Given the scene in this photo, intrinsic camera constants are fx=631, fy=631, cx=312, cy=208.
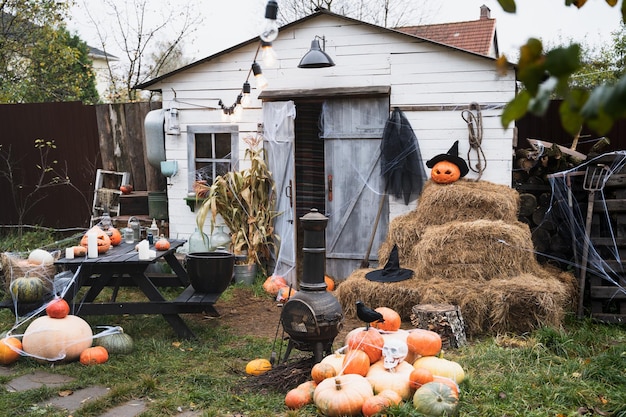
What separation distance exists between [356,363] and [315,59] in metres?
4.23

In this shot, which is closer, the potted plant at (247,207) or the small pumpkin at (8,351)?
the small pumpkin at (8,351)

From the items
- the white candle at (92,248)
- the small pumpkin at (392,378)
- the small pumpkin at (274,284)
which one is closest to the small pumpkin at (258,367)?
the small pumpkin at (392,378)

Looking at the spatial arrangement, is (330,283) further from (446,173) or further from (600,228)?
(600,228)

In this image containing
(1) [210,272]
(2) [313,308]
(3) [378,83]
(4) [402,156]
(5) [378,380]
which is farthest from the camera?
(3) [378,83]

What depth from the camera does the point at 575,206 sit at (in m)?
6.65

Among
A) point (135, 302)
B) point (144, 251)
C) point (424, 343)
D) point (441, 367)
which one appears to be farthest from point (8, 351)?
point (441, 367)

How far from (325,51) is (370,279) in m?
3.08

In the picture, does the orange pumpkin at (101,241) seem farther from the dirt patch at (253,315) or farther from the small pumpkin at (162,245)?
the dirt patch at (253,315)

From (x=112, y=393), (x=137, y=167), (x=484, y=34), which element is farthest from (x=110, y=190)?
(x=484, y=34)

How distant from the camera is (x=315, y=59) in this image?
24.0 feet

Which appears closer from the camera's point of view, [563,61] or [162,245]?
[563,61]

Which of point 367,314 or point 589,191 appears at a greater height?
point 589,191

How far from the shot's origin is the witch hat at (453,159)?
23.1 ft

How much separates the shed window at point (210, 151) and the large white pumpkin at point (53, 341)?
3.64m
